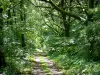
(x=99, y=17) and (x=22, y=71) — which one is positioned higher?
(x=99, y=17)

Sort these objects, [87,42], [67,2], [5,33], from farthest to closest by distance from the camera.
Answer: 1. [67,2]
2. [5,33]
3. [87,42]

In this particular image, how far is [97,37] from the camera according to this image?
38.3ft

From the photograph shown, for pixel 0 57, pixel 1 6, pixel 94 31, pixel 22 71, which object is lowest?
pixel 22 71

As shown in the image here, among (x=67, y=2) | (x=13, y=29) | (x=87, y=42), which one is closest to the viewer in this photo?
(x=87, y=42)

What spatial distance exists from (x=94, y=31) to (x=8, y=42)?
5910mm

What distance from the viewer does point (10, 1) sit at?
49.2 ft

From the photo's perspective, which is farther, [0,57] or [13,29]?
[13,29]

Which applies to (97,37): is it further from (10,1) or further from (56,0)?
(56,0)

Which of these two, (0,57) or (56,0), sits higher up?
(56,0)

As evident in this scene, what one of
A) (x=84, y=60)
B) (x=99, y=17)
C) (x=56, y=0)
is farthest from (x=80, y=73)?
(x=56, y=0)

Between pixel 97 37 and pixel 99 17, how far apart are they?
1141mm

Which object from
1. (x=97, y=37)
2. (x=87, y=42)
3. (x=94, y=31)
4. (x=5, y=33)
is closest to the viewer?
(x=94, y=31)

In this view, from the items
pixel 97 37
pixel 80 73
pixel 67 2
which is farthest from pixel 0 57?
pixel 67 2

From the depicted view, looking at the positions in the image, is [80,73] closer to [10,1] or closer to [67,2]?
[10,1]
